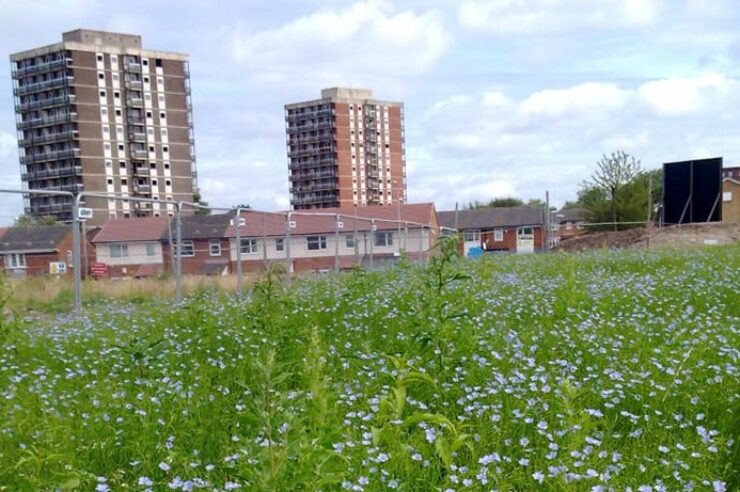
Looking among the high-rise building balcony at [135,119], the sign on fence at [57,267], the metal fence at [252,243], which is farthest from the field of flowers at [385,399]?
the high-rise building balcony at [135,119]

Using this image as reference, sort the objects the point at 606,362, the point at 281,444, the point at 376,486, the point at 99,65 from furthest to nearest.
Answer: the point at 99,65, the point at 606,362, the point at 376,486, the point at 281,444

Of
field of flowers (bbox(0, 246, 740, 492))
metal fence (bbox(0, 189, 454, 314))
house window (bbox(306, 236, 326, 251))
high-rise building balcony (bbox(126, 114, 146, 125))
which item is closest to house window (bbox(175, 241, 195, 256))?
metal fence (bbox(0, 189, 454, 314))

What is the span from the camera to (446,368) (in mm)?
4414

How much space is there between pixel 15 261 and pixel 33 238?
0.59 m

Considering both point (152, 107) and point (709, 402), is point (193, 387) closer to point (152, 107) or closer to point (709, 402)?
point (709, 402)

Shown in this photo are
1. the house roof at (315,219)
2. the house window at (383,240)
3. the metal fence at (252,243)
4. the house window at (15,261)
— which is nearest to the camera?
the metal fence at (252,243)

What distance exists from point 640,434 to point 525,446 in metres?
0.70

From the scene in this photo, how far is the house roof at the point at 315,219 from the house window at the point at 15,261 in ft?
14.9

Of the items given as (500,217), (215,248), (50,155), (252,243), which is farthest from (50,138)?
(215,248)

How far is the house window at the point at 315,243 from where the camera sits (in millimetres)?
23344

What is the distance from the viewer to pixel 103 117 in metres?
81.8

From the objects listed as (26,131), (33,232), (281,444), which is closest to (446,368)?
(281,444)

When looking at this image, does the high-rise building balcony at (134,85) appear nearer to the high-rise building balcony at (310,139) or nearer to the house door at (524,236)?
the high-rise building balcony at (310,139)

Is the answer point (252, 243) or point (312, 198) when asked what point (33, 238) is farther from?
point (312, 198)
